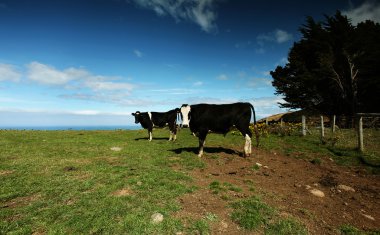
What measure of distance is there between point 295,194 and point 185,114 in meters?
7.59

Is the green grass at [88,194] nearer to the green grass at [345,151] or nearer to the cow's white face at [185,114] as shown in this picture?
the cow's white face at [185,114]

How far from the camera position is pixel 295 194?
23.6ft

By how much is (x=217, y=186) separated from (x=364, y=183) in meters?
5.35

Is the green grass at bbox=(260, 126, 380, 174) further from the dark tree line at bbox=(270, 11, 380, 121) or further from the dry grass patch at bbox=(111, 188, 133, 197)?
the dark tree line at bbox=(270, 11, 380, 121)

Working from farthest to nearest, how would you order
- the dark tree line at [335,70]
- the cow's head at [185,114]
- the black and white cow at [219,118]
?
the dark tree line at [335,70], the cow's head at [185,114], the black and white cow at [219,118]

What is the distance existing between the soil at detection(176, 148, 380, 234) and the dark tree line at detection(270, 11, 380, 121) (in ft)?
77.7

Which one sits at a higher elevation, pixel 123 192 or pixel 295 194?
pixel 123 192

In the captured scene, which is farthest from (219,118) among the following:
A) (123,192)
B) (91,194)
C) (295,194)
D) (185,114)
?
(91,194)

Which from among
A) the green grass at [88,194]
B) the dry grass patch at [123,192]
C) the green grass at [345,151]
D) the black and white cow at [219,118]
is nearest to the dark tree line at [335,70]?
the green grass at [345,151]

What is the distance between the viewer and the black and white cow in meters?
13.1

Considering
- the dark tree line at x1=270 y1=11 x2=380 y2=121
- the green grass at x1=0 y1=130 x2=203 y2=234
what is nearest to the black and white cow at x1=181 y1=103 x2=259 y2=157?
the green grass at x1=0 y1=130 x2=203 y2=234

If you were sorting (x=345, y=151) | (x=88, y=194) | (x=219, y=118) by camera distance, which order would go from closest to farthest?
(x=88, y=194) → (x=219, y=118) → (x=345, y=151)

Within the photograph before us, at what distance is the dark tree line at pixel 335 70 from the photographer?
29469 mm

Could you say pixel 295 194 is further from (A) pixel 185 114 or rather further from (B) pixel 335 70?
(B) pixel 335 70
